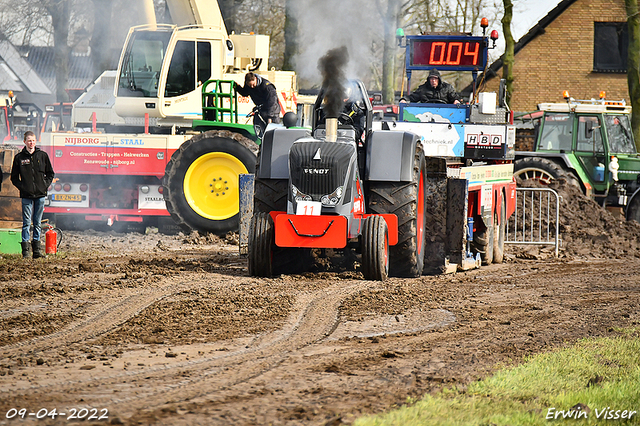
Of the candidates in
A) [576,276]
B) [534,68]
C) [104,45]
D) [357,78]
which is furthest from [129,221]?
[534,68]

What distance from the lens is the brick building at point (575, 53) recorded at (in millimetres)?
31922

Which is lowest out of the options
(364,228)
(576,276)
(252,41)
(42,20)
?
(576,276)

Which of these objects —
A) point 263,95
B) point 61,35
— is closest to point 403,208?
point 263,95

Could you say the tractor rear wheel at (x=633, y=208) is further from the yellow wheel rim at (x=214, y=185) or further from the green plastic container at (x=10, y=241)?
the green plastic container at (x=10, y=241)

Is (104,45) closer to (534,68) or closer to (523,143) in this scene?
(523,143)

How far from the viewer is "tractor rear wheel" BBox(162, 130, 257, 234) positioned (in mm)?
12031

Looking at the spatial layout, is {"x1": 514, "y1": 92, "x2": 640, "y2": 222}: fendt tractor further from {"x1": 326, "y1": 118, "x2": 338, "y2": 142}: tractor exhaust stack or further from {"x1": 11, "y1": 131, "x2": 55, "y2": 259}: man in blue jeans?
{"x1": 11, "y1": 131, "x2": 55, "y2": 259}: man in blue jeans

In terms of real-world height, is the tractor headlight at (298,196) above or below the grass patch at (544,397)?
above

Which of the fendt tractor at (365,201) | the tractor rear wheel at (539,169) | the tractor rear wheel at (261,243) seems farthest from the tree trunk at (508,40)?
the tractor rear wheel at (261,243)

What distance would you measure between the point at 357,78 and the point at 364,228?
6.39ft

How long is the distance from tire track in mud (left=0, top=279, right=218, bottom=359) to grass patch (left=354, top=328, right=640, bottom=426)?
2653mm

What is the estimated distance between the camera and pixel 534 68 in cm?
3225

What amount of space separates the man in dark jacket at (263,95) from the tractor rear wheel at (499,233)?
12.4 ft

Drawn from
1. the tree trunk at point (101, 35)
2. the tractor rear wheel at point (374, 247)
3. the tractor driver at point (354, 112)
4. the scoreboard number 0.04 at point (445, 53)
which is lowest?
the tractor rear wheel at point (374, 247)
